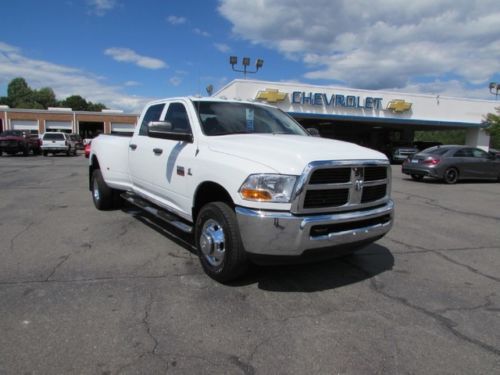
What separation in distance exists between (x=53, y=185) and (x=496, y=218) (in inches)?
462

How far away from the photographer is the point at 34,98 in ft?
432

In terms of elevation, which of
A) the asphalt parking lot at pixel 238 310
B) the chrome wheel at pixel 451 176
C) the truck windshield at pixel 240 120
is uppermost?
the truck windshield at pixel 240 120

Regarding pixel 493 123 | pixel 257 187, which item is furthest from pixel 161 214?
pixel 493 123

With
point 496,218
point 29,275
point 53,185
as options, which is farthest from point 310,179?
point 53,185

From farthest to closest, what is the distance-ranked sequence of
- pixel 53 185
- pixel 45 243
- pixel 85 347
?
pixel 53 185, pixel 45 243, pixel 85 347

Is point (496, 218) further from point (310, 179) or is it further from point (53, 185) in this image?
point (53, 185)

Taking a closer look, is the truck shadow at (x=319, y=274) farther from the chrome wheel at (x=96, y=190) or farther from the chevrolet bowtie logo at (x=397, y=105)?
the chevrolet bowtie logo at (x=397, y=105)

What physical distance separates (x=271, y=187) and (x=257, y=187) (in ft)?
0.42

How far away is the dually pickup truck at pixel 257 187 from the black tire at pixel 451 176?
466 inches

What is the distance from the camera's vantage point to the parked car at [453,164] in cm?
1531

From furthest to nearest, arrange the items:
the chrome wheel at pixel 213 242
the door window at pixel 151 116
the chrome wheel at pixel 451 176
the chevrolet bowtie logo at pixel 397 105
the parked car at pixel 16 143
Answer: the chevrolet bowtie logo at pixel 397 105
the parked car at pixel 16 143
the chrome wheel at pixel 451 176
the door window at pixel 151 116
the chrome wheel at pixel 213 242

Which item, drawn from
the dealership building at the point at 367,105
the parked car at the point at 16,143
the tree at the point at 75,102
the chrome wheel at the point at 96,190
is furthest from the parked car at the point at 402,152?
the tree at the point at 75,102

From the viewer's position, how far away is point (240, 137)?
A: 4656 millimetres

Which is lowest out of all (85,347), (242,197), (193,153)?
(85,347)
